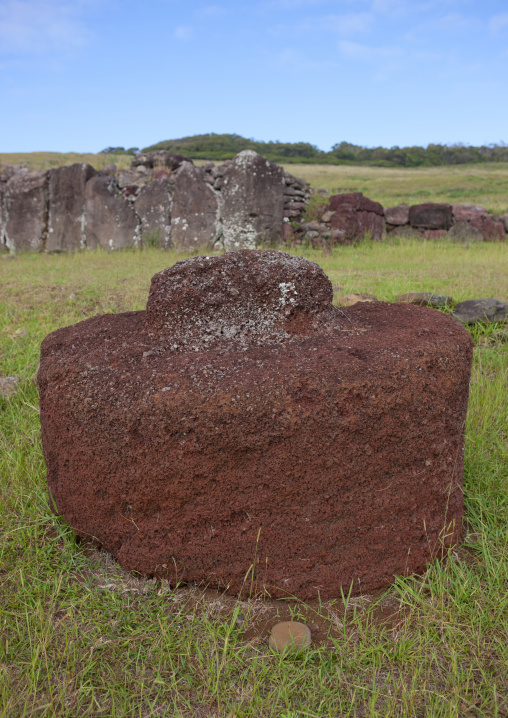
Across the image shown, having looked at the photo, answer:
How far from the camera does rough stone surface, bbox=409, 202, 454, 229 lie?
10.6 metres

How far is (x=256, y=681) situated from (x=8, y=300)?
4437mm

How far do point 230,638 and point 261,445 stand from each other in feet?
1.90

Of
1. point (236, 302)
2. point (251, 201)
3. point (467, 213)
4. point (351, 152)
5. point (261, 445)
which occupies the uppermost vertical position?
point (351, 152)

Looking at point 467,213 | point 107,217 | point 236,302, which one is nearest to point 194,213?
point 107,217

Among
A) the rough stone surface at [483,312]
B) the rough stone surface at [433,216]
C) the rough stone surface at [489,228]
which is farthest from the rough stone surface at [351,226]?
the rough stone surface at [483,312]

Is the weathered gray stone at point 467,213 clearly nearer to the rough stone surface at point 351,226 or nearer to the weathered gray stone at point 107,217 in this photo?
the rough stone surface at point 351,226

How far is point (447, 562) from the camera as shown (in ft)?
6.61

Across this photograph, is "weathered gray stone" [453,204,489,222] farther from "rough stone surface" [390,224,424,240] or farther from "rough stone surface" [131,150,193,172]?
"rough stone surface" [131,150,193,172]

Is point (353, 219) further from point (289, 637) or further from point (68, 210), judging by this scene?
point (289, 637)

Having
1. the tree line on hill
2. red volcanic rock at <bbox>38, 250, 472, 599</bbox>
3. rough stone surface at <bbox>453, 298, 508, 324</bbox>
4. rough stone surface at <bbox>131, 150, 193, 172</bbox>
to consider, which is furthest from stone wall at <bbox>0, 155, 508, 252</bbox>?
the tree line on hill

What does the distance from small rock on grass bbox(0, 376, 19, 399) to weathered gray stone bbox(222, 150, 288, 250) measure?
600cm

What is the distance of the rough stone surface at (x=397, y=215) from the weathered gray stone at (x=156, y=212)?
13.3ft

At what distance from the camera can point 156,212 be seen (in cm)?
969

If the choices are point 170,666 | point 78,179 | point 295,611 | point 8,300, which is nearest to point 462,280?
point 8,300
